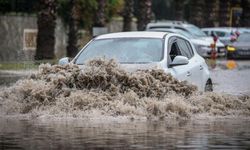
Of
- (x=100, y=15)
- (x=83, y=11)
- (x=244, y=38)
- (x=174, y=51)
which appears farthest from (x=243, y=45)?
(x=174, y=51)

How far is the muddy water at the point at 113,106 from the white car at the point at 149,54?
1.42 ft

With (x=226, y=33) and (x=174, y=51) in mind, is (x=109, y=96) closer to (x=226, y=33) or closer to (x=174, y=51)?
(x=174, y=51)

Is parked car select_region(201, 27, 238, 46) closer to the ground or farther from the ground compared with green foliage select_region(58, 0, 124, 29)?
closer to the ground

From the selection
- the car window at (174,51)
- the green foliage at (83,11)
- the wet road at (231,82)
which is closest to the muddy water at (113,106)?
the car window at (174,51)

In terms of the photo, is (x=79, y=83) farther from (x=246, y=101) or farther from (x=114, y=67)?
(x=246, y=101)

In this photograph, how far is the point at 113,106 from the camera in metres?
14.1

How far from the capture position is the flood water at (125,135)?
10344 millimetres

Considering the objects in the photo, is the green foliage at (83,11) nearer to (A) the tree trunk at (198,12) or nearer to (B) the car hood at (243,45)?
(B) the car hood at (243,45)

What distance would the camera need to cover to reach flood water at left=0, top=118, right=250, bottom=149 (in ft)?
33.9

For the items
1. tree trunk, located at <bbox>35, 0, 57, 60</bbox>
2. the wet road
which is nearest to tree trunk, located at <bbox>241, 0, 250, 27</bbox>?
tree trunk, located at <bbox>35, 0, 57, 60</bbox>

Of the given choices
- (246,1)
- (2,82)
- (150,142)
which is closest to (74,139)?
(150,142)

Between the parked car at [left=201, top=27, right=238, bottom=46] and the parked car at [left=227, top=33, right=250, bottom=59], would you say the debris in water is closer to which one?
the parked car at [left=227, top=33, right=250, bottom=59]

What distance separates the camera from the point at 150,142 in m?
10.6

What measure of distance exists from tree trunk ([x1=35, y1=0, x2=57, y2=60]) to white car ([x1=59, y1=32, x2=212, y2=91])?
55.1ft
